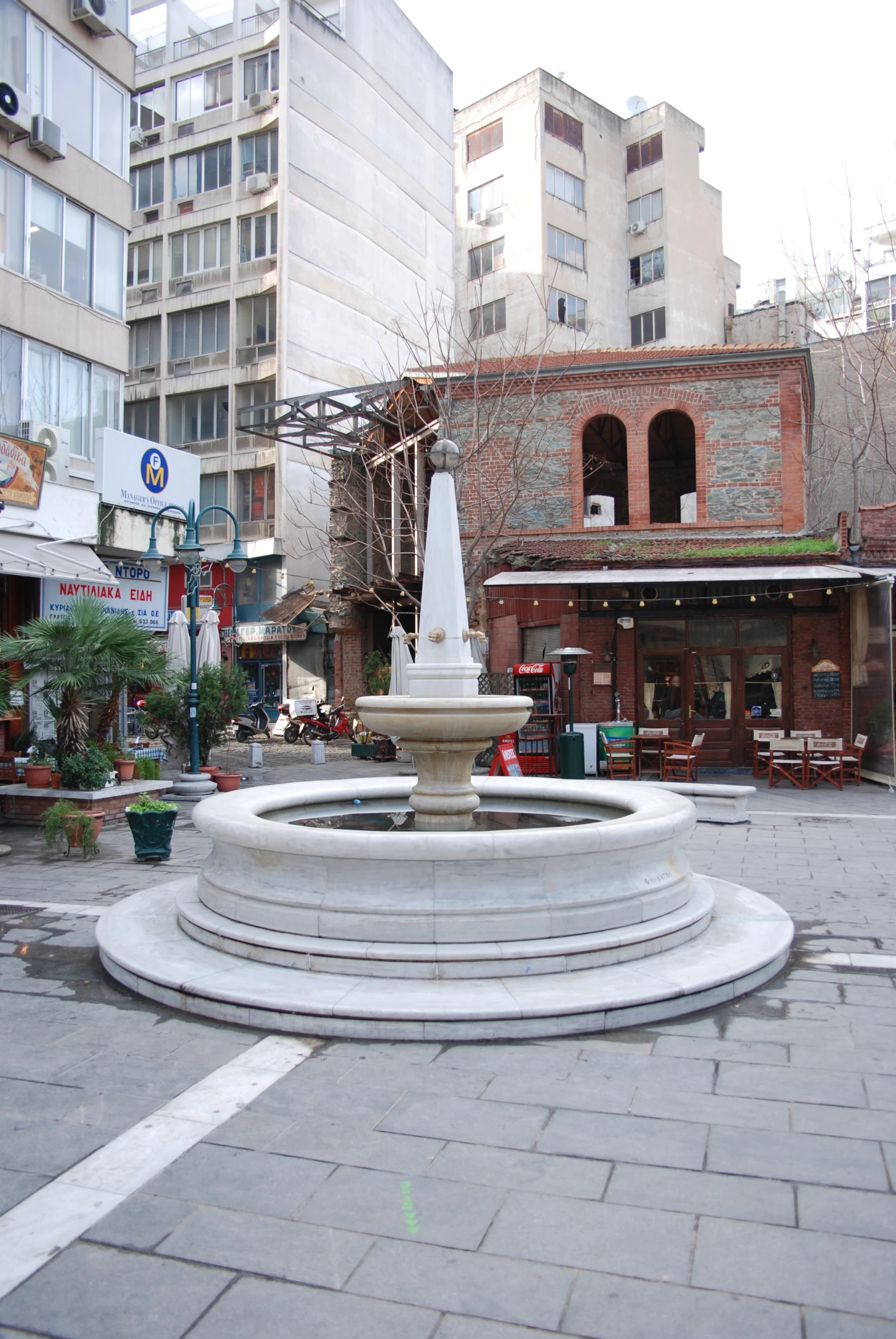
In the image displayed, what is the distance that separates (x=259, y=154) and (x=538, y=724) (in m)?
26.5

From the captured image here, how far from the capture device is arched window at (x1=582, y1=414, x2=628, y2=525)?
2436 centimetres

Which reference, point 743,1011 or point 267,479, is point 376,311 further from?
point 743,1011

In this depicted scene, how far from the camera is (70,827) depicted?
9461 millimetres

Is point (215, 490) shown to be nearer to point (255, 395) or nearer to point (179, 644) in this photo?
point (255, 395)

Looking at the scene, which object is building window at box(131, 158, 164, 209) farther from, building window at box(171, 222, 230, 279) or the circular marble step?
the circular marble step

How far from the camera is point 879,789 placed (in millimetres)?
15094

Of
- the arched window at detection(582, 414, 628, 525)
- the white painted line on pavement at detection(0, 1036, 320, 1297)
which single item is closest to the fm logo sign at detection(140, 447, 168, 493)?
the arched window at detection(582, 414, 628, 525)

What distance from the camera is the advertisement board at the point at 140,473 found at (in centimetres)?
1747

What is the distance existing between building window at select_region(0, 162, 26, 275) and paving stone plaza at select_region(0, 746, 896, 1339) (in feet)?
46.0

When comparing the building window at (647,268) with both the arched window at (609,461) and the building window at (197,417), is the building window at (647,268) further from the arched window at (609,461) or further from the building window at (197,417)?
the building window at (197,417)

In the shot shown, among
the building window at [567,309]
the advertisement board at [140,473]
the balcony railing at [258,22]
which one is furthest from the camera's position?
the building window at [567,309]

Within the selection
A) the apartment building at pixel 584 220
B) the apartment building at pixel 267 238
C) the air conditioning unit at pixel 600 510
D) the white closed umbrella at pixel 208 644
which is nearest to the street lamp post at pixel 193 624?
the white closed umbrella at pixel 208 644

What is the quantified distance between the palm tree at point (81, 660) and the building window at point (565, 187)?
105 feet

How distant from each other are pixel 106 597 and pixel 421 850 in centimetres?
1454
